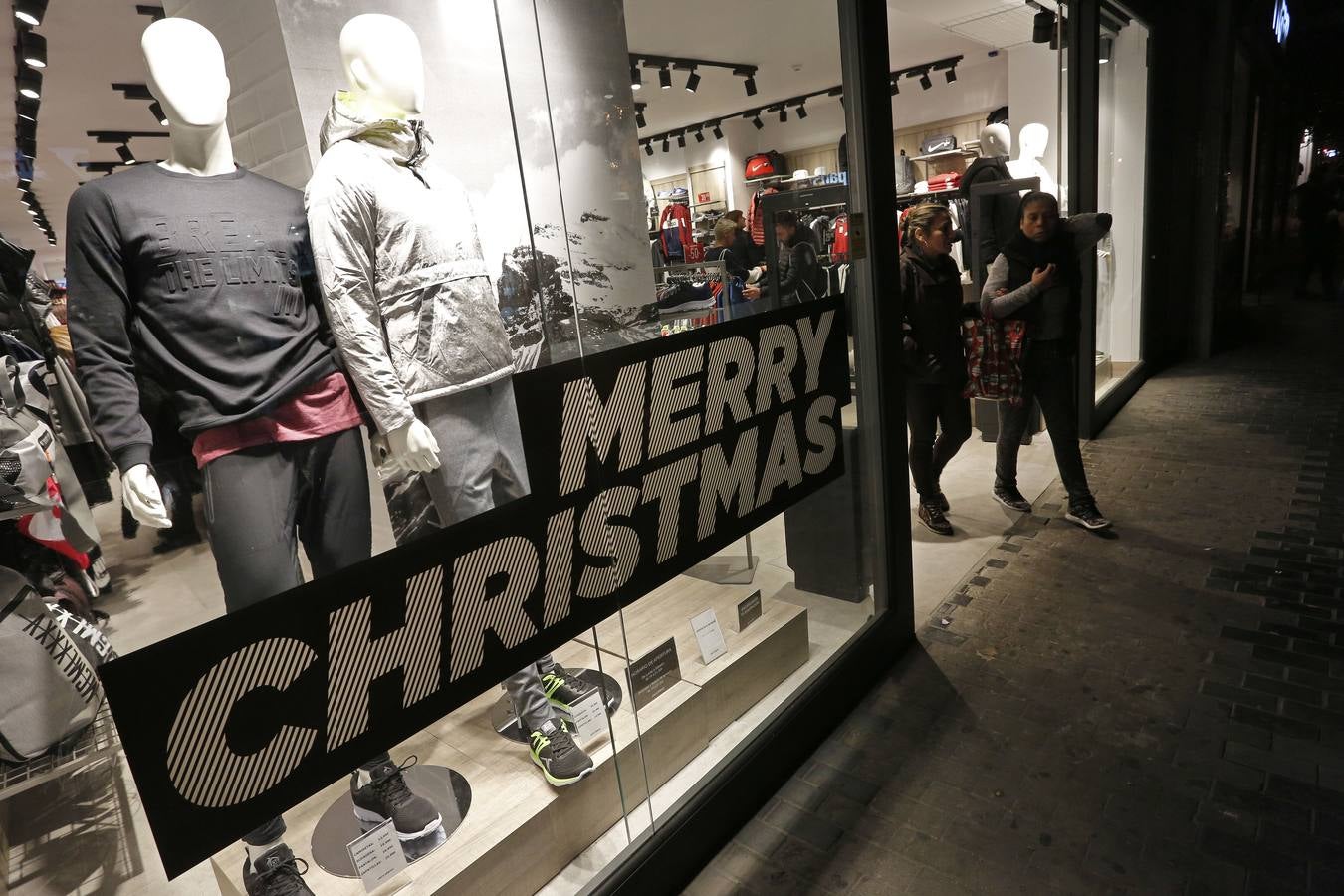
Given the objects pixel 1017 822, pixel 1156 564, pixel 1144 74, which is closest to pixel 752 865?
pixel 1017 822

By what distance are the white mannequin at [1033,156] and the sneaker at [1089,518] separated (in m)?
2.23

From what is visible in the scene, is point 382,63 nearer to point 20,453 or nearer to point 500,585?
point 20,453

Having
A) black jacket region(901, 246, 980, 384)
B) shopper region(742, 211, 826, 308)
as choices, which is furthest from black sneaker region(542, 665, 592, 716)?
black jacket region(901, 246, 980, 384)

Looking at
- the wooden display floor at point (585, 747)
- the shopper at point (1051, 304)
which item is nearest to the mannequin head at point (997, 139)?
the shopper at point (1051, 304)

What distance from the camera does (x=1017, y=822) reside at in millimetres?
1853

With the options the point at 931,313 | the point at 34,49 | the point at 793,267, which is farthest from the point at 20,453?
the point at 931,313

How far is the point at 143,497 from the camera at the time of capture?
0.89 meters

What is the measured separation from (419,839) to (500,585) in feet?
1.75

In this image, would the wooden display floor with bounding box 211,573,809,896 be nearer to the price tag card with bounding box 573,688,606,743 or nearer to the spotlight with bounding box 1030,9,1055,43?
the price tag card with bounding box 573,688,606,743

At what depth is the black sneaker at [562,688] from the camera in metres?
1.69

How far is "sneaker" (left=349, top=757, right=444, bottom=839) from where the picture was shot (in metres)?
1.35

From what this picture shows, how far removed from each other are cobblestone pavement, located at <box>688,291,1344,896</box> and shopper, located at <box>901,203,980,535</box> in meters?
0.46

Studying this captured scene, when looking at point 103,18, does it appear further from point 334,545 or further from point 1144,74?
point 1144,74

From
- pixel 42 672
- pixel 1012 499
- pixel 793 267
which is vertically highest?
pixel 793 267
